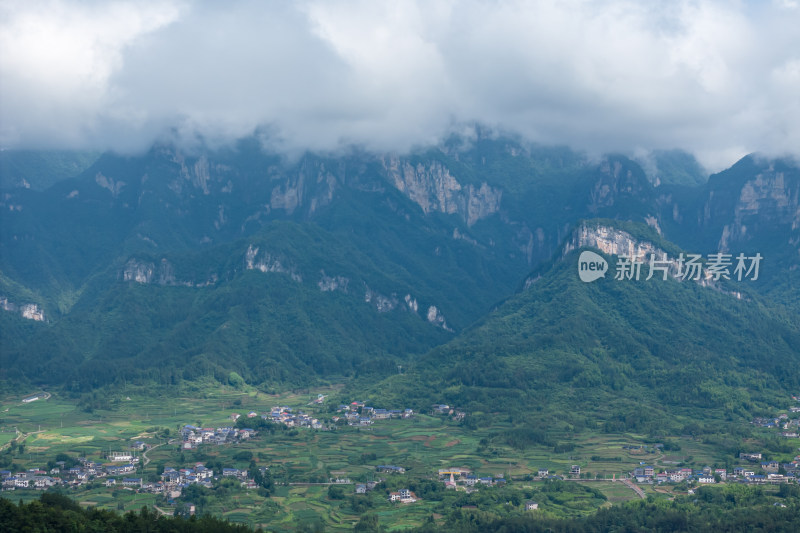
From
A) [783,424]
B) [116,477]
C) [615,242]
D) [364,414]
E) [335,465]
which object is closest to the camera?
[116,477]

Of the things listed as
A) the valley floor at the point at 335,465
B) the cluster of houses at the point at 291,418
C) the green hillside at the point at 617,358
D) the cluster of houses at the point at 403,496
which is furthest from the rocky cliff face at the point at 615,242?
the cluster of houses at the point at 403,496

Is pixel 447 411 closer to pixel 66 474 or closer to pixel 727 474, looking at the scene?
pixel 727 474

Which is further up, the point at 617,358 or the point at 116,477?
the point at 617,358

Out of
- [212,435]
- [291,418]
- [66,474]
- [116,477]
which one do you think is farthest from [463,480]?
[291,418]

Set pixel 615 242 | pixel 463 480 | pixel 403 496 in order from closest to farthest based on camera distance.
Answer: pixel 403 496 < pixel 463 480 < pixel 615 242

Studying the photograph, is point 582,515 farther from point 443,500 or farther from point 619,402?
point 619,402

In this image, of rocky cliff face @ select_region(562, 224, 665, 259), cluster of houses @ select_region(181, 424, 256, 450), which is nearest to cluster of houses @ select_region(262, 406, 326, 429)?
cluster of houses @ select_region(181, 424, 256, 450)

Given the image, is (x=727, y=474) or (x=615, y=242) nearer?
(x=727, y=474)
